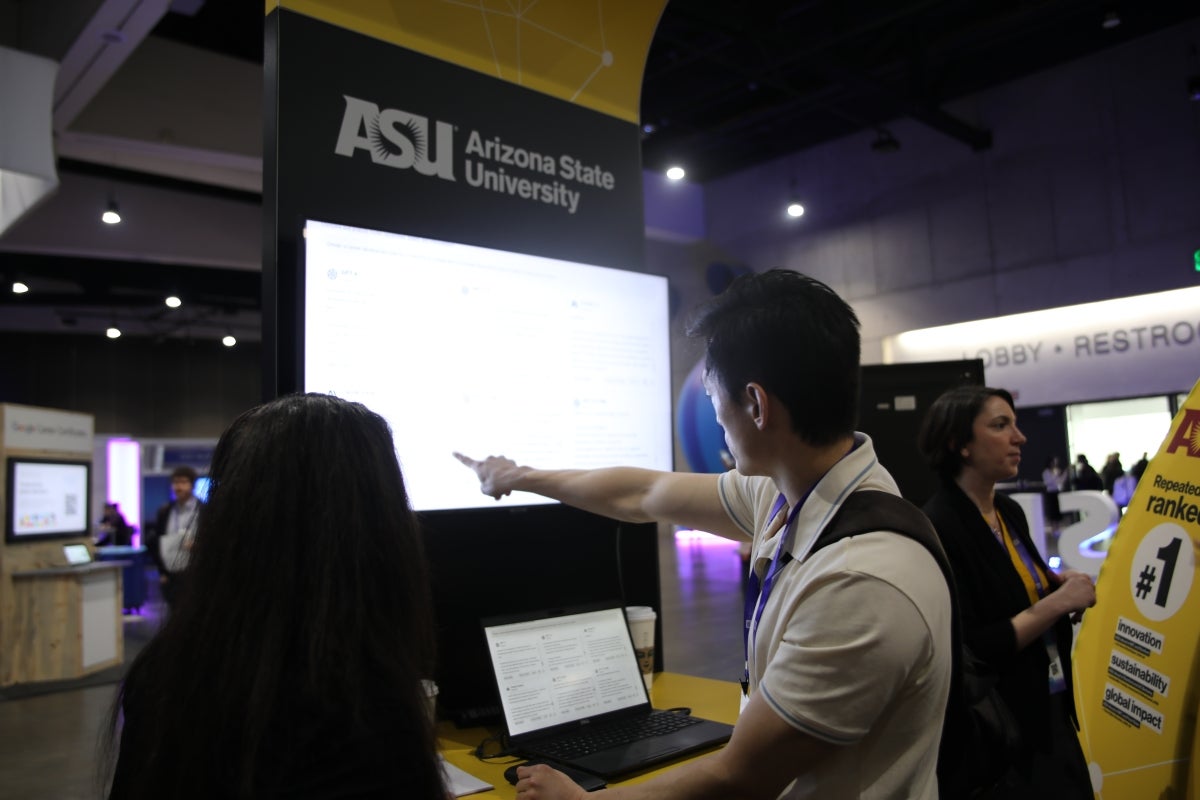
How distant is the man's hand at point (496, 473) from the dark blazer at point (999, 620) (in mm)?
1460

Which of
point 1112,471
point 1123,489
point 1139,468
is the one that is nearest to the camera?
point 1139,468

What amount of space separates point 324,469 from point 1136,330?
30.9 feet

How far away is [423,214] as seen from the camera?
1.96 metres

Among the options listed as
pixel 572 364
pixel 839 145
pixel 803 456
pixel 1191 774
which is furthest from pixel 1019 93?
pixel 803 456

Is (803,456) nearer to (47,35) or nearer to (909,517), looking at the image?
(909,517)

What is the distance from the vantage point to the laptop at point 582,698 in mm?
1525

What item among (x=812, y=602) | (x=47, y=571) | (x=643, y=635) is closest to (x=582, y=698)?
(x=643, y=635)

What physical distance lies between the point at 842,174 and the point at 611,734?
9996 millimetres

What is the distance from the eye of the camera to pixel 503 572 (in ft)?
6.48

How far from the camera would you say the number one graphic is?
2592 mm

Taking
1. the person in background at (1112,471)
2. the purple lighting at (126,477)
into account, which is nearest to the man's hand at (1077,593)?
the person in background at (1112,471)

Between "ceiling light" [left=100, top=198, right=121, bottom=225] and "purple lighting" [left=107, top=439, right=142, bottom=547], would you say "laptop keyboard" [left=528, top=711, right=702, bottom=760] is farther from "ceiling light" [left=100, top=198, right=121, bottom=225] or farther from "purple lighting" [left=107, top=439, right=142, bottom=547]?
"purple lighting" [left=107, top=439, right=142, bottom=547]

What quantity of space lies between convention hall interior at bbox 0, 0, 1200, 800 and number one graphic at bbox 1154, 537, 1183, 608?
3250 mm

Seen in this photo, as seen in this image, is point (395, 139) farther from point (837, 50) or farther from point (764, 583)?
point (837, 50)
